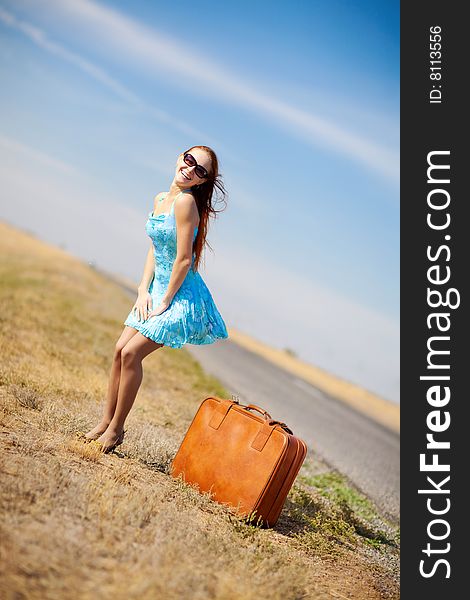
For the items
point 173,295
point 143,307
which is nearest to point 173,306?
point 173,295

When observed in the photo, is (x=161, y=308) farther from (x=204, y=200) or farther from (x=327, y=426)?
(x=327, y=426)

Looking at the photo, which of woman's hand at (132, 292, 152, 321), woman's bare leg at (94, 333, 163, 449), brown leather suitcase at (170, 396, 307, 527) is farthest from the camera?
woman's hand at (132, 292, 152, 321)

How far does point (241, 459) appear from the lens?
17.2ft

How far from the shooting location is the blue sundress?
17.5ft

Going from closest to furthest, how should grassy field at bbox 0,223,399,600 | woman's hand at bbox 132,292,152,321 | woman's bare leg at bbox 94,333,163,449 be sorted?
grassy field at bbox 0,223,399,600 → woman's bare leg at bbox 94,333,163,449 → woman's hand at bbox 132,292,152,321

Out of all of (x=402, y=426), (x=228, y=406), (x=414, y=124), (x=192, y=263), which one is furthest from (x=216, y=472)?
(x=414, y=124)

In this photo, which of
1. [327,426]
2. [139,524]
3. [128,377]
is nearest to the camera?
[139,524]

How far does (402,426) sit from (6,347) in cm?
514

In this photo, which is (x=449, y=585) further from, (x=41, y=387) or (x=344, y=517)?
(x=41, y=387)

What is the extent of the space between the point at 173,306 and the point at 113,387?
80 centimetres

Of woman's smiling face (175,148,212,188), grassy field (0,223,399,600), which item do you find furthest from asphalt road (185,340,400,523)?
woman's smiling face (175,148,212,188)

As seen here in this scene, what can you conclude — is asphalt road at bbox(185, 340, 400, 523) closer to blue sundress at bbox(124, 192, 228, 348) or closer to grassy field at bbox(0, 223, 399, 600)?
grassy field at bbox(0, 223, 399, 600)

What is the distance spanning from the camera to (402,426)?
6910mm

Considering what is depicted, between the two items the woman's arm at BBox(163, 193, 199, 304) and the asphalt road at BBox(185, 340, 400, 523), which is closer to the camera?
the woman's arm at BBox(163, 193, 199, 304)
